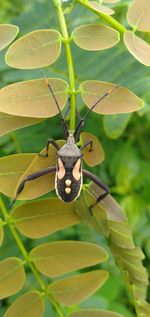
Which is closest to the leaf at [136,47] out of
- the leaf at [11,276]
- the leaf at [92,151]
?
the leaf at [92,151]

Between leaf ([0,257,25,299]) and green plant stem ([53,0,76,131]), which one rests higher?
green plant stem ([53,0,76,131])

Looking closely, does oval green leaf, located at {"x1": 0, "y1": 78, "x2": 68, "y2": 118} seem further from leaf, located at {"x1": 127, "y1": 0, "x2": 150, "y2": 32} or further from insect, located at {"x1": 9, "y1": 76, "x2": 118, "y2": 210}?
leaf, located at {"x1": 127, "y1": 0, "x2": 150, "y2": 32}

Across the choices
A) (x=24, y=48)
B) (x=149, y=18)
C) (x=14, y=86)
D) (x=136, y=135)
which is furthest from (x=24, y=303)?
(x=136, y=135)

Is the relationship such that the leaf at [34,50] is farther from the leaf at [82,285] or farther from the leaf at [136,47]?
the leaf at [82,285]

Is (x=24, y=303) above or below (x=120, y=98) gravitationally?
below

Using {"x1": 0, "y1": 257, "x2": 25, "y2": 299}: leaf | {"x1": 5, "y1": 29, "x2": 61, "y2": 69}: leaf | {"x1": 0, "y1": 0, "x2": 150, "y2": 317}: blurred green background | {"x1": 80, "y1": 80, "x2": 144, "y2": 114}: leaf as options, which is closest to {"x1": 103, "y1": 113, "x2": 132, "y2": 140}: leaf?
{"x1": 0, "y1": 0, "x2": 150, "y2": 317}: blurred green background

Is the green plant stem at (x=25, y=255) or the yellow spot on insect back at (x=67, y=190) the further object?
the green plant stem at (x=25, y=255)

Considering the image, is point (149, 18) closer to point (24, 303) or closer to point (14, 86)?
point (14, 86)
